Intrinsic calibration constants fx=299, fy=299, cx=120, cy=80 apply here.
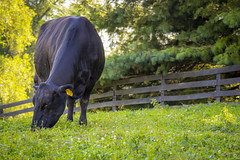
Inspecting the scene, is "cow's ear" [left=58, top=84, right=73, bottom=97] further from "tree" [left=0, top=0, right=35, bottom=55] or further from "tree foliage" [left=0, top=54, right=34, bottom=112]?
"tree foliage" [left=0, top=54, right=34, bottom=112]

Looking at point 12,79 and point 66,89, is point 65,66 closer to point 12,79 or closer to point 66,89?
point 66,89

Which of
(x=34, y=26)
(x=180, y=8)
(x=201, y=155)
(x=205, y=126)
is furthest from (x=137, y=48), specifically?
(x=34, y=26)

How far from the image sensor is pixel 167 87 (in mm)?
13688

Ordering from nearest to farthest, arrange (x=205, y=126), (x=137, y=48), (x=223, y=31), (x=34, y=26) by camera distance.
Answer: (x=205, y=126) → (x=223, y=31) → (x=137, y=48) → (x=34, y=26)

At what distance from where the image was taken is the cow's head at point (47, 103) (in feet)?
20.9

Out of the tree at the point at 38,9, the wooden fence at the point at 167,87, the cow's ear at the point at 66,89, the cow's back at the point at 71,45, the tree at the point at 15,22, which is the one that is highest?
the tree at the point at 38,9

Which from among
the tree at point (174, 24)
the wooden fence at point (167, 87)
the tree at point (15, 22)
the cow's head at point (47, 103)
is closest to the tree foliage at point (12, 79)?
the tree at point (15, 22)

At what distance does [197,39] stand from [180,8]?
4.94 feet

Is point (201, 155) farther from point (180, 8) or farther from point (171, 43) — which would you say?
point (171, 43)

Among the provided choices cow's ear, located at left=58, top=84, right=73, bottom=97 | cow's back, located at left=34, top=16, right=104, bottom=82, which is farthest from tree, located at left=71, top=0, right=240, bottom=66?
cow's ear, located at left=58, top=84, right=73, bottom=97

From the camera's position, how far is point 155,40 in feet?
46.4

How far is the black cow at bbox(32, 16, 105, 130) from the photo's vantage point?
6430 mm

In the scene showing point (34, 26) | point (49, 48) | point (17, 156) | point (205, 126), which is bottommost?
point (205, 126)

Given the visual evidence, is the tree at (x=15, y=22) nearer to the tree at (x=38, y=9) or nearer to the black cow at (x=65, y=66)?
the tree at (x=38, y=9)
